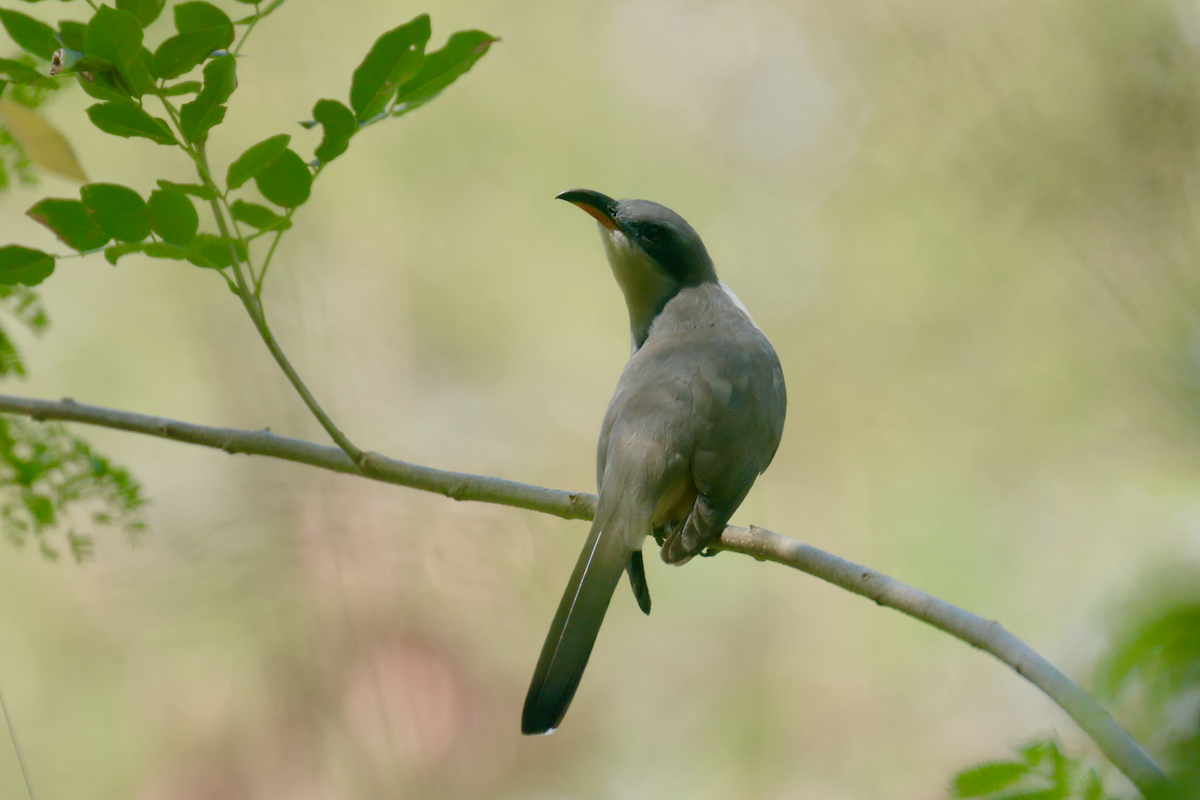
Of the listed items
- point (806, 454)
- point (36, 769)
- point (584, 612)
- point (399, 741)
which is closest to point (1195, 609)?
point (584, 612)

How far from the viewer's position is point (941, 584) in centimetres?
536

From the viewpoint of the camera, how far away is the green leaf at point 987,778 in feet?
2.95

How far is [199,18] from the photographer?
1644 millimetres

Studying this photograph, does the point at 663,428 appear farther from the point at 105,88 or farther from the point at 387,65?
the point at 105,88

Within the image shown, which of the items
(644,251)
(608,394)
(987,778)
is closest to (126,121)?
(987,778)

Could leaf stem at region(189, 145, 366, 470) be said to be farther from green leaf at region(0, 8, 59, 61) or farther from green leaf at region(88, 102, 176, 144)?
green leaf at region(0, 8, 59, 61)

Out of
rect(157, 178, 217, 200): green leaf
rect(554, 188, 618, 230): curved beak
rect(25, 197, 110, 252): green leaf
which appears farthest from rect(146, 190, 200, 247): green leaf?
rect(554, 188, 618, 230): curved beak

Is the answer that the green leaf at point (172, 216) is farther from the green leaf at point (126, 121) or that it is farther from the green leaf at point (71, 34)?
the green leaf at point (71, 34)

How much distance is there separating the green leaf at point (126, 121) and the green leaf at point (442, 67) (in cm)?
43

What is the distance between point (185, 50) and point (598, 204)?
1.87 m

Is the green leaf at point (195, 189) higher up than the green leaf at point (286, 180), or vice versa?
the green leaf at point (286, 180)

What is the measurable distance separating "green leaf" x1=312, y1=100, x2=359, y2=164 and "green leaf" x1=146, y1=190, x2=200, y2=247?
0.86 feet

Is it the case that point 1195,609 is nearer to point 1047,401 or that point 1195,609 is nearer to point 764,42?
point 1047,401

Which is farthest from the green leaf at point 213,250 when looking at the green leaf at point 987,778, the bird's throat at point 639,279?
the bird's throat at point 639,279
